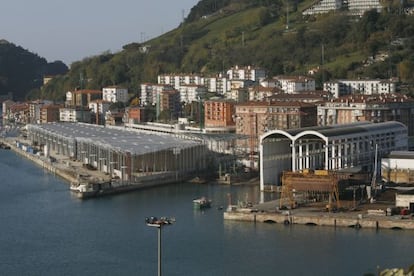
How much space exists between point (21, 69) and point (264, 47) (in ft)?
58.4

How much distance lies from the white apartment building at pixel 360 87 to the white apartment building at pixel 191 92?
3557 millimetres

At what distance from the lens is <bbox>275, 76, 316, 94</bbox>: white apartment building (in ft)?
57.3

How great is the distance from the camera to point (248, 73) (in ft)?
65.7

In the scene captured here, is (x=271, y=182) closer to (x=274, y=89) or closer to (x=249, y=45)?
(x=274, y=89)

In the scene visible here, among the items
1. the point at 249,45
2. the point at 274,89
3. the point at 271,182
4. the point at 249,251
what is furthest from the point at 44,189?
the point at 249,45

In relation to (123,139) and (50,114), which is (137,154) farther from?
(50,114)

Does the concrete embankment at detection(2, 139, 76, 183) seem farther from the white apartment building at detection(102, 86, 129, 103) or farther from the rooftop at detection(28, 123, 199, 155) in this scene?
the white apartment building at detection(102, 86, 129, 103)

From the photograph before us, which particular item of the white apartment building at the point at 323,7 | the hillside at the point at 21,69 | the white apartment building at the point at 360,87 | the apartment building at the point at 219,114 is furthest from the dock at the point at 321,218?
the hillside at the point at 21,69

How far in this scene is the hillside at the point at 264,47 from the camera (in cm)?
1848


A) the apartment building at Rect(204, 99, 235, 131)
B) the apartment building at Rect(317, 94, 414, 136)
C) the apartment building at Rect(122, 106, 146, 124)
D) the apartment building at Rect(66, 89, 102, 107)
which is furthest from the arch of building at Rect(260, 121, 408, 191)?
the apartment building at Rect(66, 89, 102, 107)

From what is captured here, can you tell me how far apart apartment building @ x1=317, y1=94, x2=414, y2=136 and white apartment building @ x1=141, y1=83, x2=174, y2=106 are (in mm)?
7623

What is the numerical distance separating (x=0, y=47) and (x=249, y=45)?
18284 mm

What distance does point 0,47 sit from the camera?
38.0 meters

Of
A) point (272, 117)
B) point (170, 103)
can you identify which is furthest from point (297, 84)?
point (272, 117)
